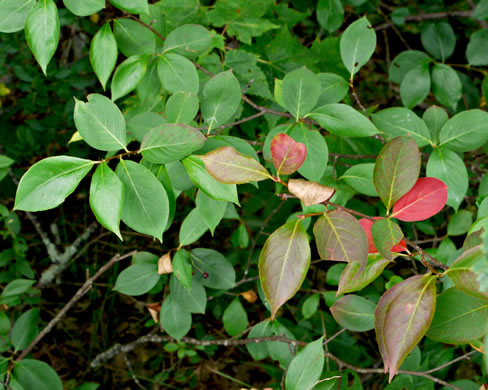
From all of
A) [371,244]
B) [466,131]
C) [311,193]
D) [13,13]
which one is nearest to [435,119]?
[466,131]

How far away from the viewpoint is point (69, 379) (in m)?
1.73

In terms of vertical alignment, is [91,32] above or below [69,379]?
above

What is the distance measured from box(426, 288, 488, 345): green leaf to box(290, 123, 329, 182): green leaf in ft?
1.07

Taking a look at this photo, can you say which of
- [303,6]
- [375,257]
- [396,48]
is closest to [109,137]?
[375,257]

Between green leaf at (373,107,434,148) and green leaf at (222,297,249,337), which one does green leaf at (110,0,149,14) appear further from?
green leaf at (222,297,249,337)

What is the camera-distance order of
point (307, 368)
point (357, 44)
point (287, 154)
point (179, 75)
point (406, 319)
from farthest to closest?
point (357, 44)
point (179, 75)
point (307, 368)
point (287, 154)
point (406, 319)

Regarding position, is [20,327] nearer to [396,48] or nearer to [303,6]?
[303,6]

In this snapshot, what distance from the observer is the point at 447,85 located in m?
1.32

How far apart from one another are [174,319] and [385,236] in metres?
0.71

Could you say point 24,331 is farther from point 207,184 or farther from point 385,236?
point 385,236

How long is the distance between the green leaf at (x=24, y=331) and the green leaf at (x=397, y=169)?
1.10m

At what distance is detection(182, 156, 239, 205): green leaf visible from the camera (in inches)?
28.7

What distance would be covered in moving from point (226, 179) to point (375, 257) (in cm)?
29

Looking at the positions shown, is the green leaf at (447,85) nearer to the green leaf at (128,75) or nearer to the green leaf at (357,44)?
the green leaf at (357,44)
